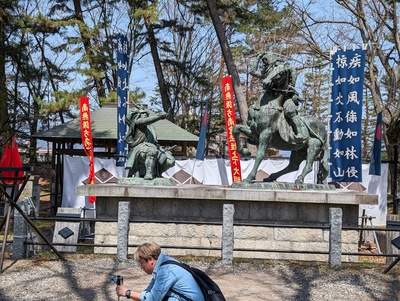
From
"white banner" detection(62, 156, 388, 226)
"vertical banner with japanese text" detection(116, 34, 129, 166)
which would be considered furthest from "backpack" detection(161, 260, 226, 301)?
"white banner" detection(62, 156, 388, 226)

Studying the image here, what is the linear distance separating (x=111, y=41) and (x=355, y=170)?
16776 millimetres

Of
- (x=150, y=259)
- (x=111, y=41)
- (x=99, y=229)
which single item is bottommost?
(x=99, y=229)

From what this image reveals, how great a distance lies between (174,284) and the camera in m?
3.86

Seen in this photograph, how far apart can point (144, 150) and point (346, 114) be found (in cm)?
635

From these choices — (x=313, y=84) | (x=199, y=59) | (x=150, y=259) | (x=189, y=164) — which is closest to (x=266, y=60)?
(x=150, y=259)

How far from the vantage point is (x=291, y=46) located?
2325 centimetres

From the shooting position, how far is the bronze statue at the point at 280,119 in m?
9.38

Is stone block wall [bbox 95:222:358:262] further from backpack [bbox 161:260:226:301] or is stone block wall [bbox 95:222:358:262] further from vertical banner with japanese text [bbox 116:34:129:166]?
vertical banner with japanese text [bbox 116:34:129:166]

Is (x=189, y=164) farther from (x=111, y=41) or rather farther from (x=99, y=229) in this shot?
(x=111, y=41)

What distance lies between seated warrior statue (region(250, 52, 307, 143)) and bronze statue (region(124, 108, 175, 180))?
2201 millimetres

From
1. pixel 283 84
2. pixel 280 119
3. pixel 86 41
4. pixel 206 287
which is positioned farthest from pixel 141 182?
pixel 86 41

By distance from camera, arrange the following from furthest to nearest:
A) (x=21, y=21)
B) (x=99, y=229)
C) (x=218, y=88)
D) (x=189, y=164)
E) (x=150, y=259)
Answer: (x=218, y=88), (x=21, y=21), (x=189, y=164), (x=99, y=229), (x=150, y=259)

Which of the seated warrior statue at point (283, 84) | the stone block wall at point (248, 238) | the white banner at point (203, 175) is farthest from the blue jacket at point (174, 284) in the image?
the white banner at point (203, 175)

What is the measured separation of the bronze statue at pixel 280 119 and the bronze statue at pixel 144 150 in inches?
66.6
